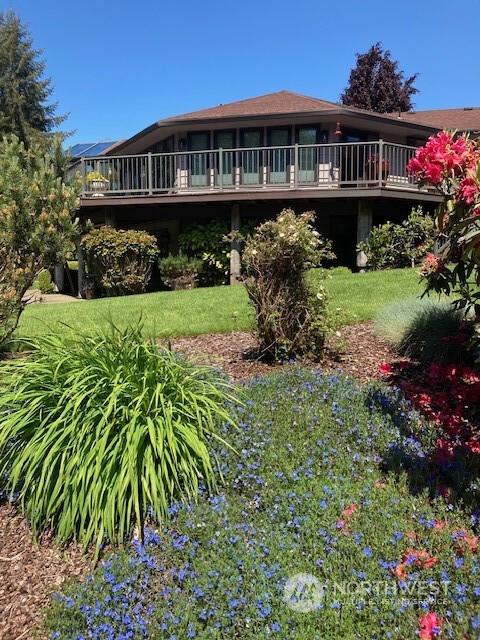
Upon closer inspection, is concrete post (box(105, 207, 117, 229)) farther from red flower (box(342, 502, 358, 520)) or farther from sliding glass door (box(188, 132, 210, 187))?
red flower (box(342, 502, 358, 520))

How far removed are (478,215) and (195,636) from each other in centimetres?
236

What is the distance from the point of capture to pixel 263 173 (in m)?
16.7

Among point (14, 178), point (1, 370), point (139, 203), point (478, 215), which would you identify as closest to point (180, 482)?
point (1, 370)

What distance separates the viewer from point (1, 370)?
4.07 m

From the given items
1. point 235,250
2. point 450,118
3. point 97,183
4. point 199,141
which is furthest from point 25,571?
point 450,118

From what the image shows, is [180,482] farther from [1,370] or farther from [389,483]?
[1,370]

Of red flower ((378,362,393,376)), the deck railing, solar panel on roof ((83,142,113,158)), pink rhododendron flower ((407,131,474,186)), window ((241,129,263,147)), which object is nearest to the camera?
pink rhododendron flower ((407,131,474,186))

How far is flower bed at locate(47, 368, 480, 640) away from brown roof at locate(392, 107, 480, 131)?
19335 mm

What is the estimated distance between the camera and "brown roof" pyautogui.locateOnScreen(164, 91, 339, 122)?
16.5 metres

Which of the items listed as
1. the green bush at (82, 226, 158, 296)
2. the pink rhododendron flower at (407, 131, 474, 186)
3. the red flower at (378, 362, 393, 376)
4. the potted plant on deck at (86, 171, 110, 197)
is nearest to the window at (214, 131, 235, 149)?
the potted plant on deck at (86, 171, 110, 197)

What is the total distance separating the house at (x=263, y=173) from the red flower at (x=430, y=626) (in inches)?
491

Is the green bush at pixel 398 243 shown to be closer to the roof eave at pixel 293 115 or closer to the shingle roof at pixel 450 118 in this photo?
the roof eave at pixel 293 115

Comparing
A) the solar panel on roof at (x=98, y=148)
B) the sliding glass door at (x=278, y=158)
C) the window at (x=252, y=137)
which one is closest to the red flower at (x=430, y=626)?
the sliding glass door at (x=278, y=158)

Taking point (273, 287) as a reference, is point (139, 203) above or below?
above
